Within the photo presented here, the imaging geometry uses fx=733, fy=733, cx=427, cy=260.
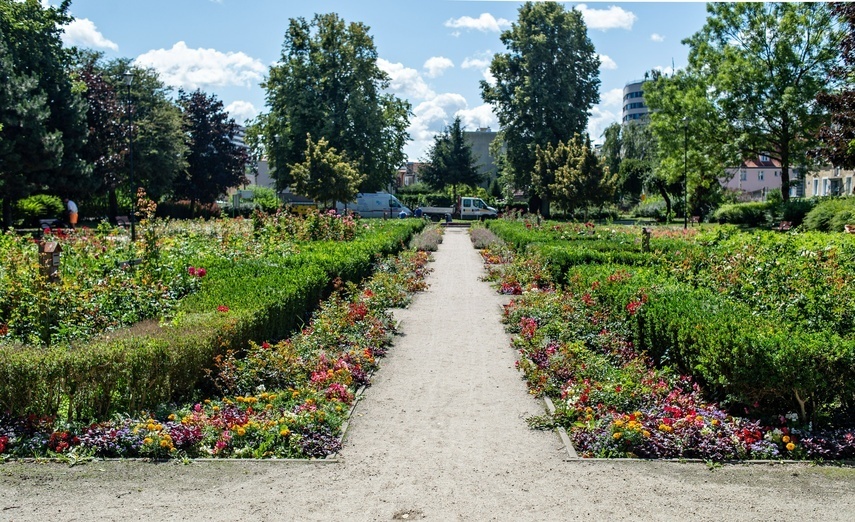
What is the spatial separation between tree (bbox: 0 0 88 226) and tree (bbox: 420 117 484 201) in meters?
31.7

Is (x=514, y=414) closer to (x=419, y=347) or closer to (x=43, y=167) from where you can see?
(x=419, y=347)

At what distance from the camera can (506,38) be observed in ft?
167

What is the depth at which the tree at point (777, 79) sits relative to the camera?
35.0 meters

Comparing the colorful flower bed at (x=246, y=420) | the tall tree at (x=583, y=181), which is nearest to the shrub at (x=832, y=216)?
the tall tree at (x=583, y=181)

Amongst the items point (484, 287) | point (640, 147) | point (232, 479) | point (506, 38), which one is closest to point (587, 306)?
point (484, 287)

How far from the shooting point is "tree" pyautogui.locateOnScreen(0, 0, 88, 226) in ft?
92.2

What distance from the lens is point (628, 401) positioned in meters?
6.92

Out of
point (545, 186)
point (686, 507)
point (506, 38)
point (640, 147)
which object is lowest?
point (686, 507)

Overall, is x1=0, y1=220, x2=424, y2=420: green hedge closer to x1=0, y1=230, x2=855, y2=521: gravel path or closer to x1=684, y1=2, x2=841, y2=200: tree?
x1=0, y1=230, x2=855, y2=521: gravel path

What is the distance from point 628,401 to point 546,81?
4403cm

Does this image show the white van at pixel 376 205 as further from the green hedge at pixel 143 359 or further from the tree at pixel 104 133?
the green hedge at pixel 143 359

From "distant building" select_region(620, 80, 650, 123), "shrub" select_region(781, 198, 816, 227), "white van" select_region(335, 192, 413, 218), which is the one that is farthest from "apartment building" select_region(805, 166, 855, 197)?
"distant building" select_region(620, 80, 650, 123)

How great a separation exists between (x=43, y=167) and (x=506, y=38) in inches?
1257

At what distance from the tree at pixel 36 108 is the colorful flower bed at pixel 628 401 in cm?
2491
